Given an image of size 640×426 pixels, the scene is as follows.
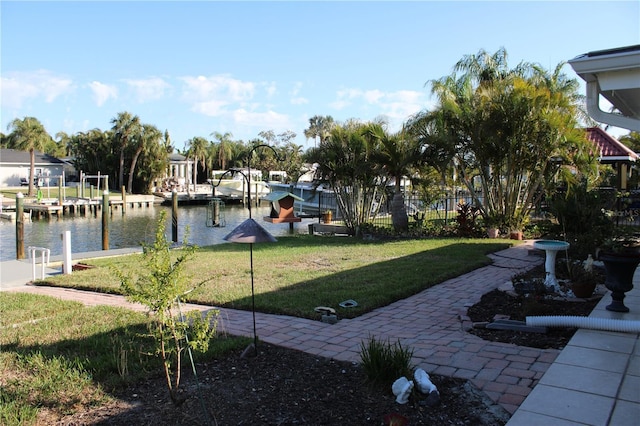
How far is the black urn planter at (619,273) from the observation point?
16.2 feet

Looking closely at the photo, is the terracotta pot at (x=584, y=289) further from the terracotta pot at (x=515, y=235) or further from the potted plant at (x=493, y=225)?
the potted plant at (x=493, y=225)

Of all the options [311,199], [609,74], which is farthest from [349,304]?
[311,199]

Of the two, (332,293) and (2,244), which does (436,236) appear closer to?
(332,293)

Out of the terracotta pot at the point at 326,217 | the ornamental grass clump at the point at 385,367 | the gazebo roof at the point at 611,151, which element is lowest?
the ornamental grass clump at the point at 385,367

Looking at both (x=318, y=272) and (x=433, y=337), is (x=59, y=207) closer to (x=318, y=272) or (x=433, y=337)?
(x=318, y=272)

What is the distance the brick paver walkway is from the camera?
3912 millimetres

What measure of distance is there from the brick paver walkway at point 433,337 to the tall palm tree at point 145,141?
45.2 m

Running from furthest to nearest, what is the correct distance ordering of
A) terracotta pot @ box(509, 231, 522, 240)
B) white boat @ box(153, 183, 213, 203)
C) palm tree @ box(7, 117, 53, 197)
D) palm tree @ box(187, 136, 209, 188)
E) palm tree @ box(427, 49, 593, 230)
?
palm tree @ box(187, 136, 209, 188) → white boat @ box(153, 183, 213, 203) → palm tree @ box(7, 117, 53, 197) → terracotta pot @ box(509, 231, 522, 240) → palm tree @ box(427, 49, 593, 230)

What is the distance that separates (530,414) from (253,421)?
1750 millimetres

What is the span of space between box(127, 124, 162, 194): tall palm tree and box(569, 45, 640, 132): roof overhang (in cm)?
4959

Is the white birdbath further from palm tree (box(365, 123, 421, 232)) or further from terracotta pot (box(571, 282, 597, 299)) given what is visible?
palm tree (box(365, 123, 421, 232))

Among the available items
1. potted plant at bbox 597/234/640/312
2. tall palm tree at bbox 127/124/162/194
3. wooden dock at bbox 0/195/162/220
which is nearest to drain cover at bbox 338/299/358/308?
potted plant at bbox 597/234/640/312

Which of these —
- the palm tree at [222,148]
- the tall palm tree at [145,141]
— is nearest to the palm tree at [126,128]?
the tall palm tree at [145,141]

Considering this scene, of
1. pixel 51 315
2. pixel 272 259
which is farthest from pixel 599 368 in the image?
pixel 272 259
